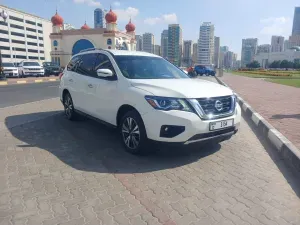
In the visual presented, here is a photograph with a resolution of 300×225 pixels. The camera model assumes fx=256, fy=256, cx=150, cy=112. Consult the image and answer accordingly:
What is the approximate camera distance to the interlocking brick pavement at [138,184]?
105 inches

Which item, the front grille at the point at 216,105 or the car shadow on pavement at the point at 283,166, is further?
the front grille at the point at 216,105

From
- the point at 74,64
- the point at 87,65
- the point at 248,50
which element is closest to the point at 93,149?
the point at 87,65

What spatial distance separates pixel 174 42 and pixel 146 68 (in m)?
91.9

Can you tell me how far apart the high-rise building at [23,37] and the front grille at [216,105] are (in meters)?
89.0

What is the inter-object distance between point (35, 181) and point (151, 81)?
2288mm

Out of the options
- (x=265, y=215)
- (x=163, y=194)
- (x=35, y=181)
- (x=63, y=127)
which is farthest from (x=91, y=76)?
(x=265, y=215)

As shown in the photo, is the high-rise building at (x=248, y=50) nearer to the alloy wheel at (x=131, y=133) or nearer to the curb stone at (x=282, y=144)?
the curb stone at (x=282, y=144)

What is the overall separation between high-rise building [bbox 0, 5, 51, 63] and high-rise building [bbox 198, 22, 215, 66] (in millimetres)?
62238

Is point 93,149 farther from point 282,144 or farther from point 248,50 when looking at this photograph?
point 248,50

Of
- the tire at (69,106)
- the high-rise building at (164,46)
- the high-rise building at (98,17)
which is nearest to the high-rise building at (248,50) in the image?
the high-rise building at (164,46)

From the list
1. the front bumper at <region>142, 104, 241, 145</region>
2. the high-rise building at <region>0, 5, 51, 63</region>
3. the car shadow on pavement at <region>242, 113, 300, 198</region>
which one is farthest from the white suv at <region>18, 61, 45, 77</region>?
the high-rise building at <region>0, 5, 51, 63</region>

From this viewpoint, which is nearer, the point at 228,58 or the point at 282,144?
the point at 282,144

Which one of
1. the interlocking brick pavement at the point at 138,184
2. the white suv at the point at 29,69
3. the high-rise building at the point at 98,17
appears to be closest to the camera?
the interlocking brick pavement at the point at 138,184

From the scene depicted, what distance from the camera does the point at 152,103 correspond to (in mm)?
3783
